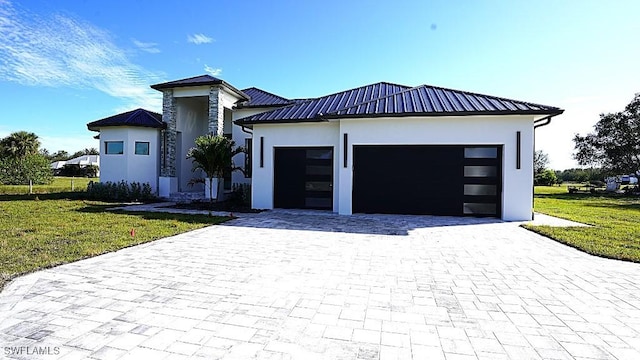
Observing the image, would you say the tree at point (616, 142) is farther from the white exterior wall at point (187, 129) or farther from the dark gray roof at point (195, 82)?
the white exterior wall at point (187, 129)

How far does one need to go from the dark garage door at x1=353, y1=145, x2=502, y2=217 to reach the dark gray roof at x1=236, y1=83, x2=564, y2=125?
134 cm

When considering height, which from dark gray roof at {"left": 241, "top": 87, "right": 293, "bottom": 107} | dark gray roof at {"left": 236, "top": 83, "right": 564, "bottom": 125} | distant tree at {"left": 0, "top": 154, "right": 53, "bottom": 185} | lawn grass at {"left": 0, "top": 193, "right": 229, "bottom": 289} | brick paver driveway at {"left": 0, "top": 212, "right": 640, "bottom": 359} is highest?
dark gray roof at {"left": 241, "top": 87, "right": 293, "bottom": 107}

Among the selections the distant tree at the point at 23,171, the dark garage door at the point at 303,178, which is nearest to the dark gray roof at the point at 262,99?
the dark garage door at the point at 303,178

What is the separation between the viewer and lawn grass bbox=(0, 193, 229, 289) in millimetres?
5211

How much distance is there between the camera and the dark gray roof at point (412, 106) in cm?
997

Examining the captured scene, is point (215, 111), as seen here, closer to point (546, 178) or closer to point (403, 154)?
point (403, 154)

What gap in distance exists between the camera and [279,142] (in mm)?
12438

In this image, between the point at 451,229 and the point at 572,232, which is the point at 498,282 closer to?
the point at 451,229

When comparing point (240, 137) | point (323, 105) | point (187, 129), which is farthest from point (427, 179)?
point (187, 129)

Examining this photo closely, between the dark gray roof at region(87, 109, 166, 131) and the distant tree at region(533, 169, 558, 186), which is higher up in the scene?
the dark gray roof at region(87, 109, 166, 131)

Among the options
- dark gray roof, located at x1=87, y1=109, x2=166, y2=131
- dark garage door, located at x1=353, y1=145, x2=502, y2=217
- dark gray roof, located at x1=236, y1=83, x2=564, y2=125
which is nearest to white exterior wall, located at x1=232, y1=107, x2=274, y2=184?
dark gray roof, located at x1=87, y1=109, x2=166, y2=131

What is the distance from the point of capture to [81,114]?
20.5m

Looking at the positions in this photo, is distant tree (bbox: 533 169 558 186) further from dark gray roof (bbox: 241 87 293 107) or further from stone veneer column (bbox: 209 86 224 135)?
stone veneer column (bbox: 209 86 224 135)

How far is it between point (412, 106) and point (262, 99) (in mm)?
10759
